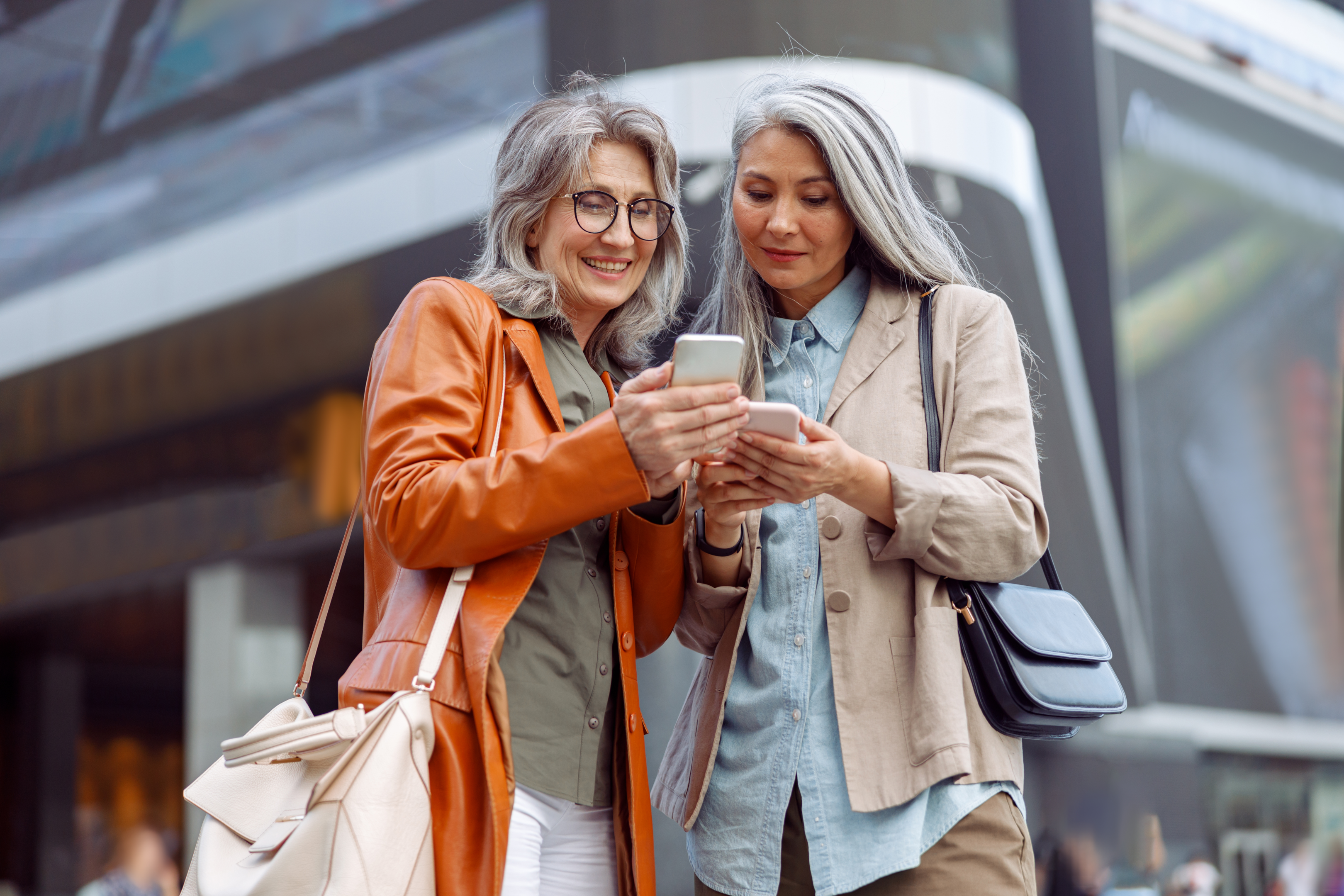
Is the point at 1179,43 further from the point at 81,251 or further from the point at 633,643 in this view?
the point at 633,643

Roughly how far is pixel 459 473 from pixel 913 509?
28.5 inches

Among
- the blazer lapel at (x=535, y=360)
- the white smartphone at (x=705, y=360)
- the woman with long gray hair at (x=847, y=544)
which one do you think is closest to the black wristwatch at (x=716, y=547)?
the woman with long gray hair at (x=847, y=544)

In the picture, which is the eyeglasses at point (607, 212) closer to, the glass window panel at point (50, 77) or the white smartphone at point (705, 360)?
the white smartphone at point (705, 360)

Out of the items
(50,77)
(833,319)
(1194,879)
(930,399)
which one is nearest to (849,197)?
(833,319)

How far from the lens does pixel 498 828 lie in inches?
71.3

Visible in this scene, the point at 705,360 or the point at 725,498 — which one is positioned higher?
the point at 705,360

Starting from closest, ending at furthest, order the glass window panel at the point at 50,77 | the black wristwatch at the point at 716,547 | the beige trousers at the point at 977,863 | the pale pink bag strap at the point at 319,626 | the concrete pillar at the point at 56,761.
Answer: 1. the beige trousers at the point at 977,863
2. the pale pink bag strap at the point at 319,626
3. the black wristwatch at the point at 716,547
4. the glass window panel at the point at 50,77
5. the concrete pillar at the point at 56,761

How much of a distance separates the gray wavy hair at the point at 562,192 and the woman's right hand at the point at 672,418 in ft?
1.43

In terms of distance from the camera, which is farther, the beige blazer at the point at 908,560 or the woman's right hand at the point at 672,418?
the beige blazer at the point at 908,560

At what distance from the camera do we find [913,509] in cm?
193

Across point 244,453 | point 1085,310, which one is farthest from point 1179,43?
point 244,453

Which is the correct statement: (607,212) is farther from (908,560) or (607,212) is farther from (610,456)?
(908,560)

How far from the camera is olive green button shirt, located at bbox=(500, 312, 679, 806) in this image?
1949 mm

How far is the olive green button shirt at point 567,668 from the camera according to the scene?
1949 millimetres
